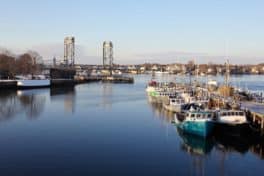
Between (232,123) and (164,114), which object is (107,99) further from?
(232,123)

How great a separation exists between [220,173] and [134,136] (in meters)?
10.5

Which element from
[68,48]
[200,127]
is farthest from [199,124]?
[68,48]

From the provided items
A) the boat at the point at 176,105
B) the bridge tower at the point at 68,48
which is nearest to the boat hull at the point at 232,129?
the boat at the point at 176,105

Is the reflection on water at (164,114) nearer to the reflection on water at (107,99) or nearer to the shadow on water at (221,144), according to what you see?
the reflection on water at (107,99)

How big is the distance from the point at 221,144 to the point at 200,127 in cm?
221

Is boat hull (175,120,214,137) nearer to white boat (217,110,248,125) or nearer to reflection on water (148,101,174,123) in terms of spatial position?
white boat (217,110,248,125)

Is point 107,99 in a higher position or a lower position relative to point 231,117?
lower

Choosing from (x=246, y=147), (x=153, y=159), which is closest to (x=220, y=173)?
(x=153, y=159)

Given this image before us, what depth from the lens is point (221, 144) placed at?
26594mm

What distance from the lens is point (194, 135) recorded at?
28812mm

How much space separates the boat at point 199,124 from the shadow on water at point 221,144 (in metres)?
0.39

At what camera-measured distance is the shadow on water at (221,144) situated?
2496 centimetres

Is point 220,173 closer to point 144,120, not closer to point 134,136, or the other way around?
point 134,136

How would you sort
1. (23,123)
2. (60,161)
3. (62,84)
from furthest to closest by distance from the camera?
(62,84) → (23,123) → (60,161)
